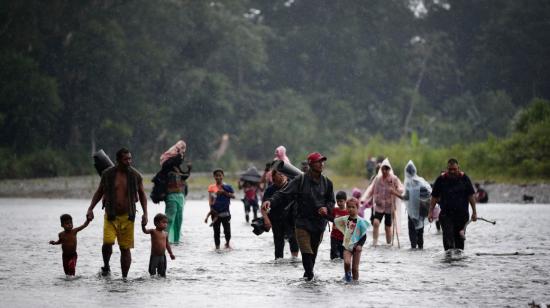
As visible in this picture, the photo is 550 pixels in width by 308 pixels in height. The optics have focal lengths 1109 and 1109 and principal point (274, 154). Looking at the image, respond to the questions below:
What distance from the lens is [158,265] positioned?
13.3m

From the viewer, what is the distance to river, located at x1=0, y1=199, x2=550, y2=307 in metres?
11.3

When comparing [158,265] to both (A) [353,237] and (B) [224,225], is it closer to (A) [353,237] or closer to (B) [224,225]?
(A) [353,237]

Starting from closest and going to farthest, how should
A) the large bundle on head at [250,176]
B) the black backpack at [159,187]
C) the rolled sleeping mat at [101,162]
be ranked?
the rolled sleeping mat at [101,162] → the black backpack at [159,187] → the large bundle on head at [250,176]

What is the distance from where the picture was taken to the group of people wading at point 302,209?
12.9m

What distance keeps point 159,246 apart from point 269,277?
4.74ft

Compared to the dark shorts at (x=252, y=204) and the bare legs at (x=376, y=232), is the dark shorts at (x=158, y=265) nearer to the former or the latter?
the bare legs at (x=376, y=232)

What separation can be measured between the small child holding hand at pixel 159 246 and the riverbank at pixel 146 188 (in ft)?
88.4

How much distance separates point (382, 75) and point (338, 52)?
3853 millimetres

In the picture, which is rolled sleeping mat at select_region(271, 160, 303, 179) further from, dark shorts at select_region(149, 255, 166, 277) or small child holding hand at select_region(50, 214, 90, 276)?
small child holding hand at select_region(50, 214, 90, 276)

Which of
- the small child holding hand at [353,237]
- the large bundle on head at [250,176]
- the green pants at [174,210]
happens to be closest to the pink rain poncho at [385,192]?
the green pants at [174,210]

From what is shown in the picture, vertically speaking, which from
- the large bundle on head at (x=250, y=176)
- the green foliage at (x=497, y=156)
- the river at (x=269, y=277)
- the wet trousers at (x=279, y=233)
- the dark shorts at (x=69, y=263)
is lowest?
the river at (x=269, y=277)

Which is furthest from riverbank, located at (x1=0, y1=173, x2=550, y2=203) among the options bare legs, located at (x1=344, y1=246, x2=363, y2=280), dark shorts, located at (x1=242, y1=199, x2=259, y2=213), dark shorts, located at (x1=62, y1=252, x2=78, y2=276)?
dark shorts, located at (x1=62, y1=252, x2=78, y2=276)

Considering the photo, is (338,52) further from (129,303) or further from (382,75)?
(129,303)

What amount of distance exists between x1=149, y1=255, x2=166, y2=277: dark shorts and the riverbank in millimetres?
26920
